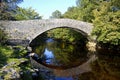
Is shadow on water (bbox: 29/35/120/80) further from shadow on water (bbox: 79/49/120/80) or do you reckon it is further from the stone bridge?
the stone bridge

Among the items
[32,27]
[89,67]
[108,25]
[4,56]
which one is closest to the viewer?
[4,56]

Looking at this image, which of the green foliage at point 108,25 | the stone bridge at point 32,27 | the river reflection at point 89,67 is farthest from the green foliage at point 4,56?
the green foliage at point 108,25

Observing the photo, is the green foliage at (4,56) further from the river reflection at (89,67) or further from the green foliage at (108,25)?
the green foliage at (108,25)

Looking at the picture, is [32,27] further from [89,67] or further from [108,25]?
[89,67]

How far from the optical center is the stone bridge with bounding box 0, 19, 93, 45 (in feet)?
86.6

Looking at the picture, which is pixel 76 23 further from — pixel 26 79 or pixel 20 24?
pixel 26 79

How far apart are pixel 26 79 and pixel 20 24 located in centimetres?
1604

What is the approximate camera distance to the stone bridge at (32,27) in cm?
2641

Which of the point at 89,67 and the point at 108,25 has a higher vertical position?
the point at 108,25

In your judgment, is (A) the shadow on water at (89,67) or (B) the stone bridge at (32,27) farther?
(B) the stone bridge at (32,27)

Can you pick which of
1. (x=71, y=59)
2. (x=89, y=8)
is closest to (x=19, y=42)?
(x=71, y=59)

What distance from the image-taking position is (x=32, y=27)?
1108 inches

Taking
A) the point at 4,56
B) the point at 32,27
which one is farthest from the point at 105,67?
the point at 32,27

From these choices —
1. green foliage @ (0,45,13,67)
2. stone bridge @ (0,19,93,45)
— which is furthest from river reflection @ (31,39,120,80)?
stone bridge @ (0,19,93,45)
